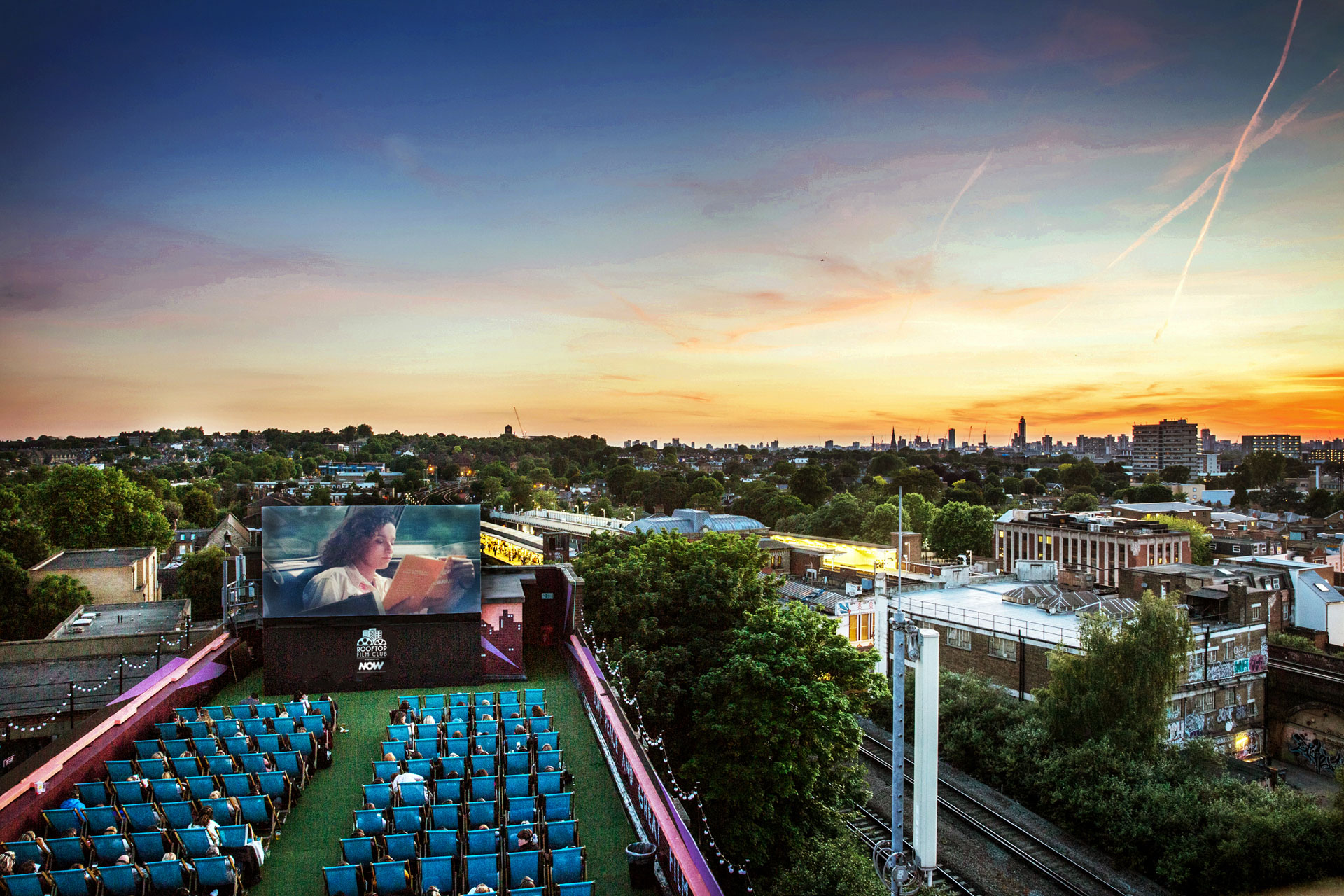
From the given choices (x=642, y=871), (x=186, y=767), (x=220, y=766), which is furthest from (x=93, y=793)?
(x=642, y=871)

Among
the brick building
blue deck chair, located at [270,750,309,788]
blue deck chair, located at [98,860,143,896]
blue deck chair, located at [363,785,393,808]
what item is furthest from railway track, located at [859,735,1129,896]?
the brick building

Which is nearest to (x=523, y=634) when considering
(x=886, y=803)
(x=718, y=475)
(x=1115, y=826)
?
(x=886, y=803)

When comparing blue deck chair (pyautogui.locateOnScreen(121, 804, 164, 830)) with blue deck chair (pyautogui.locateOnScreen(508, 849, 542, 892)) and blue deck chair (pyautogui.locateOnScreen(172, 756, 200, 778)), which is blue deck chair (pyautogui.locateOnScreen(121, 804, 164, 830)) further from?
blue deck chair (pyautogui.locateOnScreen(508, 849, 542, 892))

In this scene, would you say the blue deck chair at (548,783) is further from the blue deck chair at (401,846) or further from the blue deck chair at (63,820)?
the blue deck chair at (63,820)

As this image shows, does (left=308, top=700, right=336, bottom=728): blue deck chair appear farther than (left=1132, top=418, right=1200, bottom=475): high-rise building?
No

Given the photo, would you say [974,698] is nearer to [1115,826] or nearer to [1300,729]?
[1115,826]

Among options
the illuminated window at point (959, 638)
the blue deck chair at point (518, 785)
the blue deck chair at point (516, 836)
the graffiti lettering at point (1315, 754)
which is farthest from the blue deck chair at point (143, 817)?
the graffiti lettering at point (1315, 754)
